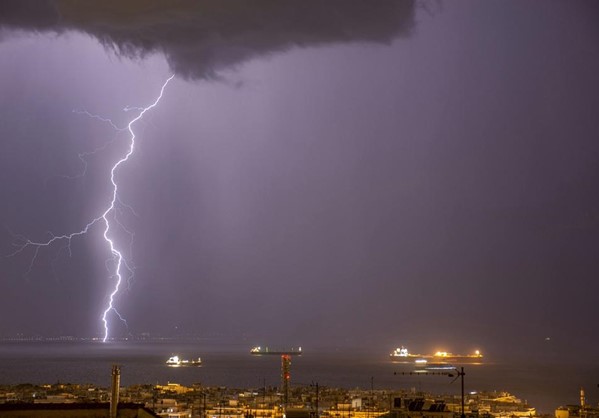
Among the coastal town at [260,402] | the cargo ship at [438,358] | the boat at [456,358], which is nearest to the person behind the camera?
the coastal town at [260,402]

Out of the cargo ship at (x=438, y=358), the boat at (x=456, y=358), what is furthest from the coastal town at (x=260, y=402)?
the boat at (x=456, y=358)

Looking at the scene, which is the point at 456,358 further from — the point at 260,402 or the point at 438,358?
the point at 260,402

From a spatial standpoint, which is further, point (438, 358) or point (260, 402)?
point (438, 358)

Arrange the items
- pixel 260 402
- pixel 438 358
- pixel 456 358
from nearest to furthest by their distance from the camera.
Answer: 1. pixel 260 402
2. pixel 438 358
3. pixel 456 358

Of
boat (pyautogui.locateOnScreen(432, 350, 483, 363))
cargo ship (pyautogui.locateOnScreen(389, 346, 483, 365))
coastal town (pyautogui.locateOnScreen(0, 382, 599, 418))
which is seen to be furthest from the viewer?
boat (pyautogui.locateOnScreen(432, 350, 483, 363))

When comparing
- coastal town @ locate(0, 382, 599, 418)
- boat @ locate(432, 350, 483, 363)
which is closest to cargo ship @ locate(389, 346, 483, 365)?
boat @ locate(432, 350, 483, 363)

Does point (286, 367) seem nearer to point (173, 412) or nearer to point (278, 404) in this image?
point (278, 404)

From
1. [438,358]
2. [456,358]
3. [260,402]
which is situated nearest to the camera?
[260,402]

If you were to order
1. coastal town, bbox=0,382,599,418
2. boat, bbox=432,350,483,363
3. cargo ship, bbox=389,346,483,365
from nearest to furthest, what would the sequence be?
coastal town, bbox=0,382,599,418
cargo ship, bbox=389,346,483,365
boat, bbox=432,350,483,363

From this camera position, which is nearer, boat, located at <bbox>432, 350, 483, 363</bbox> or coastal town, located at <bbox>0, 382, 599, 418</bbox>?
coastal town, located at <bbox>0, 382, 599, 418</bbox>

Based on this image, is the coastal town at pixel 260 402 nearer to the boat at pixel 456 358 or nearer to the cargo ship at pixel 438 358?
the cargo ship at pixel 438 358

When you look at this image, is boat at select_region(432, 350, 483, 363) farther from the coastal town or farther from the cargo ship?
the coastal town

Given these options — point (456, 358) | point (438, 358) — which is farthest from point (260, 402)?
point (456, 358)
